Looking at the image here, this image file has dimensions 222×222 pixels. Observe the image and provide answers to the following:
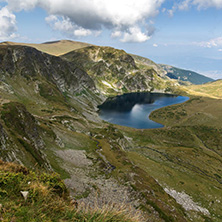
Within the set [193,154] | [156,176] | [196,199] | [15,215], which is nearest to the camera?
[15,215]

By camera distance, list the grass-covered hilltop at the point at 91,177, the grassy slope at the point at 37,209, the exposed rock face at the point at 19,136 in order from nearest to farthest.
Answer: the grassy slope at the point at 37,209 → the grass-covered hilltop at the point at 91,177 → the exposed rock face at the point at 19,136

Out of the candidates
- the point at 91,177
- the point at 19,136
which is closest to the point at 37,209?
the point at 19,136

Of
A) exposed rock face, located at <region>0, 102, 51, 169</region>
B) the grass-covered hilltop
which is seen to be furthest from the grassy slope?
exposed rock face, located at <region>0, 102, 51, 169</region>

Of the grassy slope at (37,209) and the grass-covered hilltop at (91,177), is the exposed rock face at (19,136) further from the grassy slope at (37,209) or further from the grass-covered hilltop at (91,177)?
the grassy slope at (37,209)

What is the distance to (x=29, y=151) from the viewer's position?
33750 millimetres

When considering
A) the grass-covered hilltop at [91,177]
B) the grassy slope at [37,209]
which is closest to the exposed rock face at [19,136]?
the grass-covered hilltop at [91,177]

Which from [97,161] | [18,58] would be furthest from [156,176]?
[18,58]

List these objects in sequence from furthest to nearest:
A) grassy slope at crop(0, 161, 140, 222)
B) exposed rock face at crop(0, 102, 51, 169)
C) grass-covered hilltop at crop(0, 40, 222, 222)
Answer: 1. exposed rock face at crop(0, 102, 51, 169)
2. grass-covered hilltop at crop(0, 40, 222, 222)
3. grassy slope at crop(0, 161, 140, 222)

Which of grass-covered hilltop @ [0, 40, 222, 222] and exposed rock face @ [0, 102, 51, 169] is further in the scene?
exposed rock face @ [0, 102, 51, 169]

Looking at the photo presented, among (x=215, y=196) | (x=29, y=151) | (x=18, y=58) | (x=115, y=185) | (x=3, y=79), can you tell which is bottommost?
(x=215, y=196)

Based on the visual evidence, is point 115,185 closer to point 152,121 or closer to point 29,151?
point 29,151

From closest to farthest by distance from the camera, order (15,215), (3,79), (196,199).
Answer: (15,215)
(196,199)
(3,79)

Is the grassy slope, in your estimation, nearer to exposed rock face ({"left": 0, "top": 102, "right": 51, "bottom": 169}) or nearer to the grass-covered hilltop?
the grass-covered hilltop

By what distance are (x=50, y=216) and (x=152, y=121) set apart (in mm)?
177518
